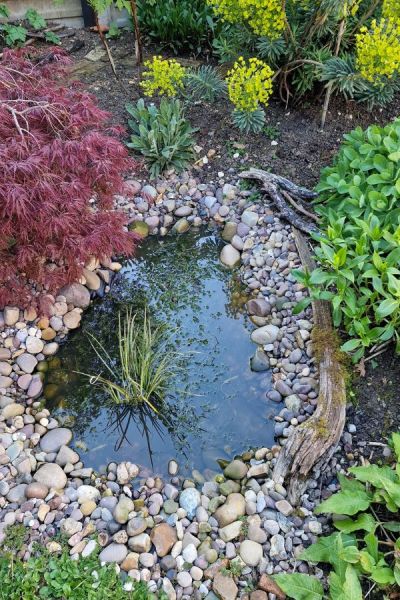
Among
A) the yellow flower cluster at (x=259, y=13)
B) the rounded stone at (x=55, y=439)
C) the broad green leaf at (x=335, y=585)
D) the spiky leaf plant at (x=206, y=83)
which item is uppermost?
the yellow flower cluster at (x=259, y=13)

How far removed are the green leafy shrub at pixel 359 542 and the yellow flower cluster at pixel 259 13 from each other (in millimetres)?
2712

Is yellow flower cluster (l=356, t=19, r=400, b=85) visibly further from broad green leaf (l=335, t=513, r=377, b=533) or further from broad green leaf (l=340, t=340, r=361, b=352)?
broad green leaf (l=335, t=513, r=377, b=533)

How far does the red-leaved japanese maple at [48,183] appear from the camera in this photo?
2.72 m

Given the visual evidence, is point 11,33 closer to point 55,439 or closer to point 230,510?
point 55,439

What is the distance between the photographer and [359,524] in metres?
2.34

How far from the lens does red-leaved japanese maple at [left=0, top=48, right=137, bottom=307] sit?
2.72 meters

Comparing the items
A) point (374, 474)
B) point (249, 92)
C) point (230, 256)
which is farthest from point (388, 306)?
point (249, 92)

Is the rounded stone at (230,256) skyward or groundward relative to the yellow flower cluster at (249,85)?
groundward

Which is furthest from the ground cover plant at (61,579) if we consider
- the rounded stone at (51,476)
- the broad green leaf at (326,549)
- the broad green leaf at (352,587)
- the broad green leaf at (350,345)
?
the broad green leaf at (350,345)

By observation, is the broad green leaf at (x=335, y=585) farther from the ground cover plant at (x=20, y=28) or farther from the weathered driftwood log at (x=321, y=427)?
the ground cover plant at (x=20, y=28)

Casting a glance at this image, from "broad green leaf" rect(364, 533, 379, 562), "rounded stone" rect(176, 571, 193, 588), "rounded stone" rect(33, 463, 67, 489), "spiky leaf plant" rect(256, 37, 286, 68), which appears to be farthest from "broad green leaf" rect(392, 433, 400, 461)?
"spiky leaf plant" rect(256, 37, 286, 68)

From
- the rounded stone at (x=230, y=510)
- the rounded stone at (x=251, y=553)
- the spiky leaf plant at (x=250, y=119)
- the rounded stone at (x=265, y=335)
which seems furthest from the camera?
the spiky leaf plant at (x=250, y=119)

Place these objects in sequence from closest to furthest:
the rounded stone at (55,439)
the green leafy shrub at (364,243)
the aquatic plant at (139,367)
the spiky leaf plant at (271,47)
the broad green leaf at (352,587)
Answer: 1. the broad green leaf at (352,587)
2. the green leafy shrub at (364,243)
3. the rounded stone at (55,439)
4. the aquatic plant at (139,367)
5. the spiky leaf plant at (271,47)

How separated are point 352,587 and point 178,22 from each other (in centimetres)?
447
